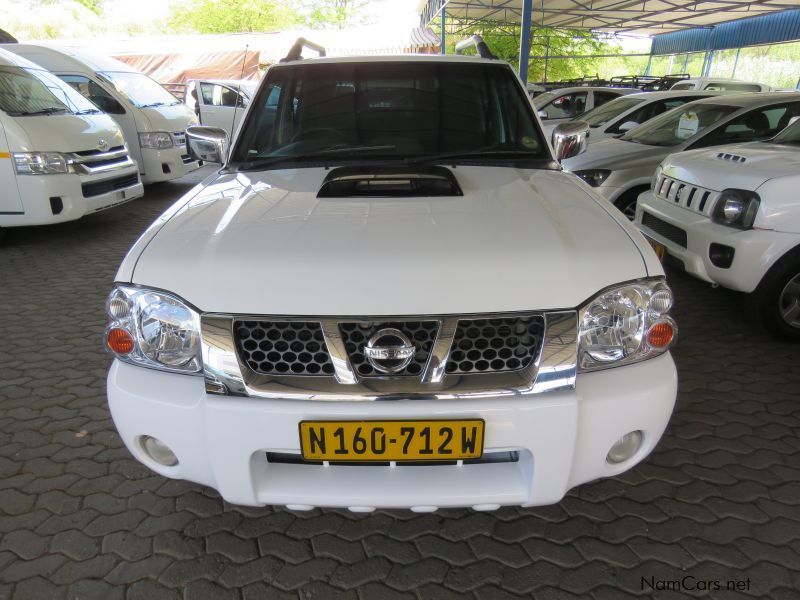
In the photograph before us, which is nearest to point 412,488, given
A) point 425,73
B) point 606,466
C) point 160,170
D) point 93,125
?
point 606,466

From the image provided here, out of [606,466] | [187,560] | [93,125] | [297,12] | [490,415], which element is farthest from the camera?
[297,12]

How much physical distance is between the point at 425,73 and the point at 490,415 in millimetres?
1984

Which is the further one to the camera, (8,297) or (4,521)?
(8,297)

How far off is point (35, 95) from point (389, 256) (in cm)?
609

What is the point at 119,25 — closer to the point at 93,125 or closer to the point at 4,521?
the point at 93,125

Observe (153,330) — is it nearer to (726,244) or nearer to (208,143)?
(208,143)

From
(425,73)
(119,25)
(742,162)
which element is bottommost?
(742,162)

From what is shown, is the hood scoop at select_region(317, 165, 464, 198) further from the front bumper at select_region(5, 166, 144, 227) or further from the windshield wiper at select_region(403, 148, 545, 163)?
the front bumper at select_region(5, 166, 144, 227)

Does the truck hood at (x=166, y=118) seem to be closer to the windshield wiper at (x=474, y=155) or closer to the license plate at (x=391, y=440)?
the windshield wiper at (x=474, y=155)

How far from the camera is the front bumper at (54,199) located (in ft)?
17.3

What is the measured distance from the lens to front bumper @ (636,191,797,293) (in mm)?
3318

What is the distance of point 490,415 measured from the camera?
61.7 inches

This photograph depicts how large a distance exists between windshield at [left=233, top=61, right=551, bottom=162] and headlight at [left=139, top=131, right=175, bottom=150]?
5.72 meters

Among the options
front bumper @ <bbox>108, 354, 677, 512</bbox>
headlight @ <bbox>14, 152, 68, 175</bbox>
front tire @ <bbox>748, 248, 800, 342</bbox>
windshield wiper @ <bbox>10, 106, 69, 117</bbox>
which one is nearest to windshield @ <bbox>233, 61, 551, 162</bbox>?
front bumper @ <bbox>108, 354, 677, 512</bbox>
